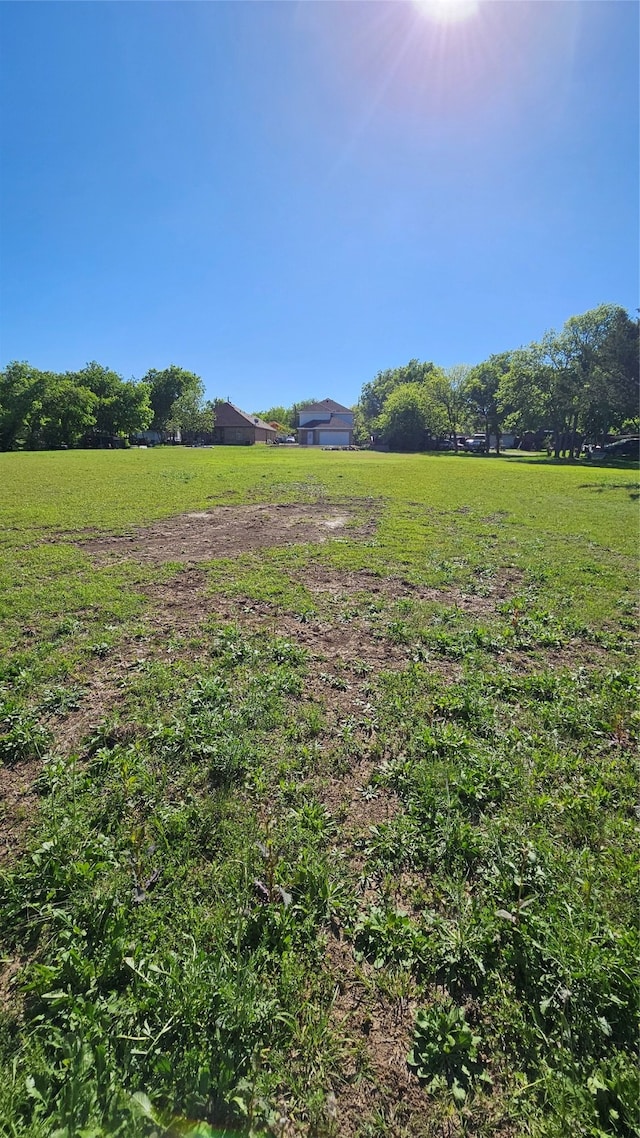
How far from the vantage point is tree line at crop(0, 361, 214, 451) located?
5044 centimetres

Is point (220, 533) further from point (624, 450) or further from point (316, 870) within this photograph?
point (624, 450)

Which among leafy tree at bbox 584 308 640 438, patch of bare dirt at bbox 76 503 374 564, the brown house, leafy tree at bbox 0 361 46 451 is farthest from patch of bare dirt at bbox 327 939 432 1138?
the brown house

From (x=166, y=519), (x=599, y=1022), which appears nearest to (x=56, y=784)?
(x=599, y=1022)

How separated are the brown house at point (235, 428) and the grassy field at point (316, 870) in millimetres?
80529

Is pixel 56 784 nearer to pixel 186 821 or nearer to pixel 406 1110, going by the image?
pixel 186 821

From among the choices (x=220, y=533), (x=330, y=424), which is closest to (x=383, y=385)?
(x=330, y=424)

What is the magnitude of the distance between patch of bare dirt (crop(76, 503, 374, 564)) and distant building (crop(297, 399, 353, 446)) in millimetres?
77900

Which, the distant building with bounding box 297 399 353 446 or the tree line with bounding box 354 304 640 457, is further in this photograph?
the distant building with bounding box 297 399 353 446

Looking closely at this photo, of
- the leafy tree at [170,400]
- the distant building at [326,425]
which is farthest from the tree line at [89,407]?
the distant building at [326,425]

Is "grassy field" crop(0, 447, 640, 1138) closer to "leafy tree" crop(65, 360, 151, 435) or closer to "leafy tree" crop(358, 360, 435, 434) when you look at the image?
"leafy tree" crop(65, 360, 151, 435)

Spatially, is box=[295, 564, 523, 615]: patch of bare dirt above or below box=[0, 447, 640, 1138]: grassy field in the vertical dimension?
above

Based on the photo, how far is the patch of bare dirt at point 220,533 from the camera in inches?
324

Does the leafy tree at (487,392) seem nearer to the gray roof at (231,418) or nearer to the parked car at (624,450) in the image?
the parked car at (624,450)

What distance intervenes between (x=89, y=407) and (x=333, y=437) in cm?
4572
